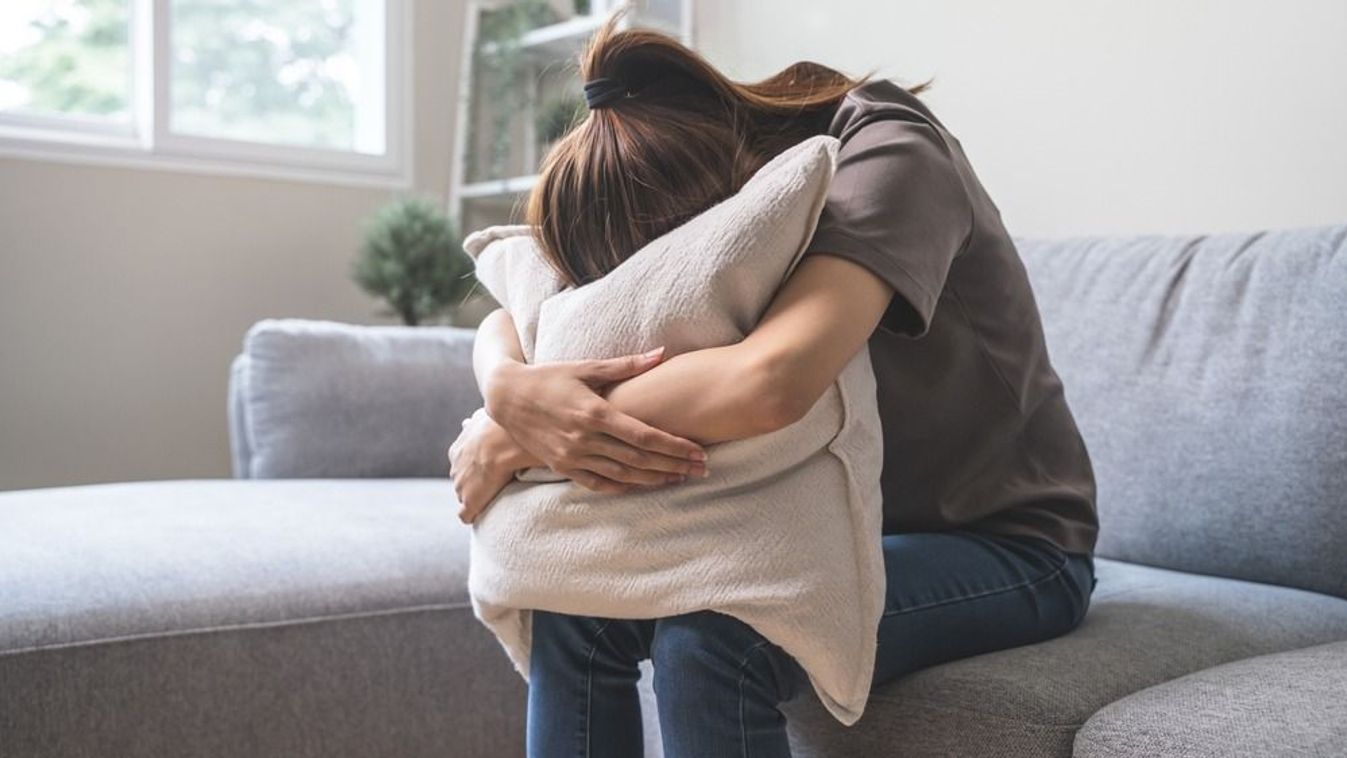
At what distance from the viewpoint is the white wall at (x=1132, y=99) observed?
1768mm

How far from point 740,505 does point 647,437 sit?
9 cm

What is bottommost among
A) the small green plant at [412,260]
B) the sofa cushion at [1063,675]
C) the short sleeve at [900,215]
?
the sofa cushion at [1063,675]

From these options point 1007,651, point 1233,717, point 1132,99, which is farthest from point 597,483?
point 1132,99

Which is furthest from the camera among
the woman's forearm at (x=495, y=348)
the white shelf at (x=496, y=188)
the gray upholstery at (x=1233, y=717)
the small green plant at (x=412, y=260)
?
the white shelf at (x=496, y=188)

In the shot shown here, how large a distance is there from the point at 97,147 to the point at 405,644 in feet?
A: 5.85

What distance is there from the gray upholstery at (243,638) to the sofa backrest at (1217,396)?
81cm

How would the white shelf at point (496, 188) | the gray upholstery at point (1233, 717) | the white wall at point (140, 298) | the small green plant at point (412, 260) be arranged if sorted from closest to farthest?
the gray upholstery at point (1233, 717) → the white wall at point (140, 298) → the small green plant at point (412, 260) → the white shelf at point (496, 188)

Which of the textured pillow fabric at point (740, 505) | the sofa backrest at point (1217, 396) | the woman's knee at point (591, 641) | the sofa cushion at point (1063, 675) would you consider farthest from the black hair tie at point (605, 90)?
the sofa backrest at point (1217, 396)

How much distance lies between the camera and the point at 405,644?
58.0 inches

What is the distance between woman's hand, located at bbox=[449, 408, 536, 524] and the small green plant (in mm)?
1721

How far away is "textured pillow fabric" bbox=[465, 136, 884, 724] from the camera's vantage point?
0.94 meters

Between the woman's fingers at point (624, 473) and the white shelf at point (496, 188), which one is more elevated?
the white shelf at point (496, 188)

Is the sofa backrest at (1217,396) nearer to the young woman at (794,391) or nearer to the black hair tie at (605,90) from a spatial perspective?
the young woman at (794,391)

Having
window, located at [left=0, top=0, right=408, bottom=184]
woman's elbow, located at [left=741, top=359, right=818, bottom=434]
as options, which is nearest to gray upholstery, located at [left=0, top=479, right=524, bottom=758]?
woman's elbow, located at [left=741, top=359, right=818, bottom=434]
